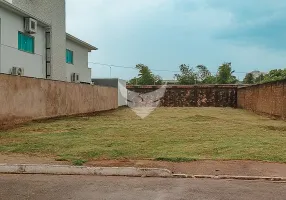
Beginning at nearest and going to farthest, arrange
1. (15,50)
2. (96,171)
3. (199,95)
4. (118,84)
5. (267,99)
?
(96,171) < (15,50) < (267,99) < (118,84) < (199,95)

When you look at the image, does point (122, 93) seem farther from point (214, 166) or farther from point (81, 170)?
point (81, 170)

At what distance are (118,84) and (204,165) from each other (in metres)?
28.4

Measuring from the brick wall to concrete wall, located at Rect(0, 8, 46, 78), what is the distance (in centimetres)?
1634

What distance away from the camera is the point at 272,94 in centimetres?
2162

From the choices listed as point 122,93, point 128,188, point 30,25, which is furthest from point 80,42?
point 128,188

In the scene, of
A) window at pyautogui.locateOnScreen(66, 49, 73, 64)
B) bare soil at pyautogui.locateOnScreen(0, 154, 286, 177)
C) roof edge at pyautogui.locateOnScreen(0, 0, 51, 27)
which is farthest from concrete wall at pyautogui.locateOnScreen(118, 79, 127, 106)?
bare soil at pyautogui.locateOnScreen(0, 154, 286, 177)

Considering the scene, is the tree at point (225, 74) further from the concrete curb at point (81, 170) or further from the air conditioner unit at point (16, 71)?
the concrete curb at point (81, 170)

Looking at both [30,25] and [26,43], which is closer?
[30,25]

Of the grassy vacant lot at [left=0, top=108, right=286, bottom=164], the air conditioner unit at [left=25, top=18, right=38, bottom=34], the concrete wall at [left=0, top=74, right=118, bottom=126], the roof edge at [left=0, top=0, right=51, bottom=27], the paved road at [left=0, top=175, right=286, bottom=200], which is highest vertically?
the roof edge at [left=0, top=0, right=51, bottom=27]

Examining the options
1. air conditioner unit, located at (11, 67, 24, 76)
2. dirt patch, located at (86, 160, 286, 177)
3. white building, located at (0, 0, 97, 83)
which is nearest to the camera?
dirt patch, located at (86, 160, 286, 177)

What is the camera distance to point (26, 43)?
2238cm

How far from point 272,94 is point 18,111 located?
14598mm

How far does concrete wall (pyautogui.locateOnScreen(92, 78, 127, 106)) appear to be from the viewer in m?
34.7

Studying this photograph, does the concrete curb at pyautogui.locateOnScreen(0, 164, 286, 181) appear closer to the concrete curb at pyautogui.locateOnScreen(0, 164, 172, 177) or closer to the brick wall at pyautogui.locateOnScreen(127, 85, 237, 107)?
the concrete curb at pyautogui.locateOnScreen(0, 164, 172, 177)
